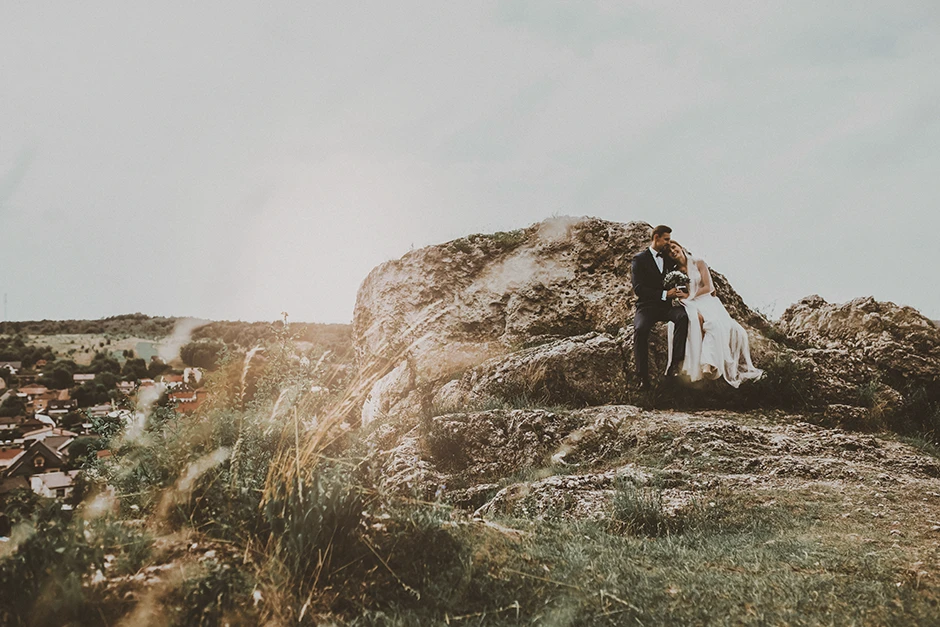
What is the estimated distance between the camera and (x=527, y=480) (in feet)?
22.3

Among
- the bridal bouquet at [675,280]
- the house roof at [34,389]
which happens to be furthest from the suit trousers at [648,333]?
the house roof at [34,389]

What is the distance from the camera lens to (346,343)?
533 inches

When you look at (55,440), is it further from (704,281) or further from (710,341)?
(710,341)

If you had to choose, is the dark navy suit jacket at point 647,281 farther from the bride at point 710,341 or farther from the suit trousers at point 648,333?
the bride at point 710,341

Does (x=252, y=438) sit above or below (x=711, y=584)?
above

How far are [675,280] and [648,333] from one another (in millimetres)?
969

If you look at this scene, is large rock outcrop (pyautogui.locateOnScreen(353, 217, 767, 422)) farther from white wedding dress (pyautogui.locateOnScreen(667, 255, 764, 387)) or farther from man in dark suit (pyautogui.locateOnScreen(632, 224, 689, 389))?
white wedding dress (pyautogui.locateOnScreen(667, 255, 764, 387))

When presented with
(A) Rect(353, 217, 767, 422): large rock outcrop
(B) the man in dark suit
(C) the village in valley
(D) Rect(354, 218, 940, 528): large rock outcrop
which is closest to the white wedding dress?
(B) the man in dark suit

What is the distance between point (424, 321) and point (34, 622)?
30.3 feet

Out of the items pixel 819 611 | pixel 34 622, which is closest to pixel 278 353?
pixel 34 622

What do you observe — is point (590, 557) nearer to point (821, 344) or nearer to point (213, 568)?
point (213, 568)

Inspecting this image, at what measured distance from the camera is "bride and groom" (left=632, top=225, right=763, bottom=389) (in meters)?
9.39

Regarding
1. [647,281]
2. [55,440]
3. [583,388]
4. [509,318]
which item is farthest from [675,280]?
[55,440]

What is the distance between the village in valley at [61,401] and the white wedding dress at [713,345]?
24.0 ft
